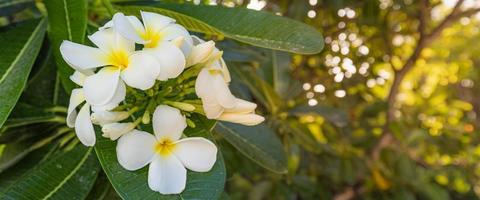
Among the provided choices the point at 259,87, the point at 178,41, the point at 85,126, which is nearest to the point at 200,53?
the point at 178,41

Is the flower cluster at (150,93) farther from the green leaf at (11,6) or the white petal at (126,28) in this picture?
the green leaf at (11,6)

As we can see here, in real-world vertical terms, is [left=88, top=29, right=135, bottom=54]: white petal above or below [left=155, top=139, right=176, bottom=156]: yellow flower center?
above

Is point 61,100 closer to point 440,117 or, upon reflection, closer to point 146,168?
point 146,168

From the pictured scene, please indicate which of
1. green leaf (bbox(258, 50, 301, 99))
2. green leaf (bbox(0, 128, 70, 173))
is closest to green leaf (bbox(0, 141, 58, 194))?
green leaf (bbox(0, 128, 70, 173))

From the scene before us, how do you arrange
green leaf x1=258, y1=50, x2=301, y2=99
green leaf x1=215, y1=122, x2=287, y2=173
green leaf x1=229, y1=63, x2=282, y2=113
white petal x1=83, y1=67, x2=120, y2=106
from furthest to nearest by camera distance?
green leaf x1=258, y1=50, x2=301, y2=99 → green leaf x1=229, y1=63, x2=282, y2=113 → green leaf x1=215, y1=122, x2=287, y2=173 → white petal x1=83, y1=67, x2=120, y2=106

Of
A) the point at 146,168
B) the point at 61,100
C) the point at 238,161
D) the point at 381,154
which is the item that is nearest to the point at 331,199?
the point at 381,154

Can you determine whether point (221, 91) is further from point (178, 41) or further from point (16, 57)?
point (16, 57)

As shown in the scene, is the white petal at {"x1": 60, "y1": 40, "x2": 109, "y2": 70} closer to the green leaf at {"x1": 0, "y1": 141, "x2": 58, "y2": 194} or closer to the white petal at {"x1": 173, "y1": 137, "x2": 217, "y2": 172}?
the white petal at {"x1": 173, "y1": 137, "x2": 217, "y2": 172}
